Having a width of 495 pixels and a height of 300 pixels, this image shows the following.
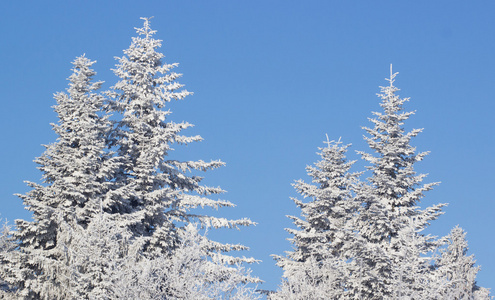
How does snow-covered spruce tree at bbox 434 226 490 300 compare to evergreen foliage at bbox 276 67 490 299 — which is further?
snow-covered spruce tree at bbox 434 226 490 300

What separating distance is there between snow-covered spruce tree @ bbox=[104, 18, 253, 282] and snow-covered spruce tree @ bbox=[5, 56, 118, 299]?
130 cm

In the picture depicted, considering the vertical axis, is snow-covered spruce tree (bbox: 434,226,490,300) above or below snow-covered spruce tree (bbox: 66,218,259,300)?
above

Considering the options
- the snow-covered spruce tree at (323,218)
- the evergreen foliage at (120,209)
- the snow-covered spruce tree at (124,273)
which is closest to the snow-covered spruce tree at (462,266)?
the snow-covered spruce tree at (323,218)

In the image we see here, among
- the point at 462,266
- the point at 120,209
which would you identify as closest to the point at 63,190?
the point at 120,209

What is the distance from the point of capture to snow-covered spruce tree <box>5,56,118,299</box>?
25766 millimetres

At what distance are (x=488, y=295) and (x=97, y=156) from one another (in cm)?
2952

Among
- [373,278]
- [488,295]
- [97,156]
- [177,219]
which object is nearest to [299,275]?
[373,278]

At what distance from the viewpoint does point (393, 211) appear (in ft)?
111

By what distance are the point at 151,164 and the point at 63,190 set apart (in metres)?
5.07

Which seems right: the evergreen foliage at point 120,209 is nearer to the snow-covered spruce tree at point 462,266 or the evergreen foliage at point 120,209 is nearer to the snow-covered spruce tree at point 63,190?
the snow-covered spruce tree at point 63,190

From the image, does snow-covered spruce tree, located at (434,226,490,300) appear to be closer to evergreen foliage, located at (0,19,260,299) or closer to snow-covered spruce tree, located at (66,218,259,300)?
evergreen foliage, located at (0,19,260,299)

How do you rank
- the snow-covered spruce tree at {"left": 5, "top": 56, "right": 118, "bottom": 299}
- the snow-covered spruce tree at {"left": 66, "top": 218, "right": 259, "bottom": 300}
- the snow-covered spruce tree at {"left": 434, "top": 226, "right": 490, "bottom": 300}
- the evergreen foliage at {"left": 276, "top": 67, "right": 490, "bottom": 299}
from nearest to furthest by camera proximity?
the snow-covered spruce tree at {"left": 66, "top": 218, "right": 259, "bottom": 300}
the snow-covered spruce tree at {"left": 5, "top": 56, "right": 118, "bottom": 299}
the evergreen foliage at {"left": 276, "top": 67, "right": 490, "bottom": 299}
the snow-covered spruce tree at {"left": 434, "top": 226, "right": 490, "bottom": 300}

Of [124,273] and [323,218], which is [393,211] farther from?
[124,273]

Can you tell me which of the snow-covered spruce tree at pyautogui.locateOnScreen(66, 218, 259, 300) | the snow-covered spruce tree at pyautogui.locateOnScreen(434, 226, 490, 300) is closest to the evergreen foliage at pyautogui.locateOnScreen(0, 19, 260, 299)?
the snow-covered spruce tree at pyautogui.locateOnScreen(66, 218, 259, 300)
